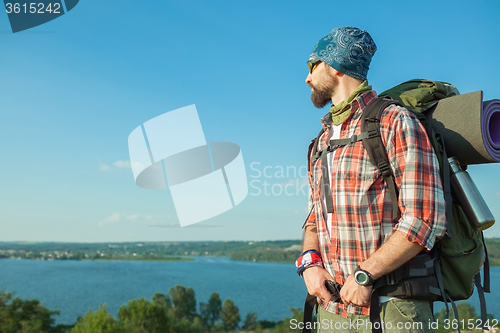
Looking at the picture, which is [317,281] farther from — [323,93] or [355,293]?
[323,93]

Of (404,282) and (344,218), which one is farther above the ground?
(344,218)

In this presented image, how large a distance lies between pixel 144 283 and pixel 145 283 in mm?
377

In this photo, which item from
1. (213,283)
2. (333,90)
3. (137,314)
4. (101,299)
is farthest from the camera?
(213,283)

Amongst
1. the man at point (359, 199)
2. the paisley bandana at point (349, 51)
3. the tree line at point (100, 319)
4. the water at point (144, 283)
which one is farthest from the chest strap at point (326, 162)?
the water at point (144, 283)

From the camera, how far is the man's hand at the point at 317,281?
189 cm

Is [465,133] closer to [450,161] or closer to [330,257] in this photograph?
[450,161]

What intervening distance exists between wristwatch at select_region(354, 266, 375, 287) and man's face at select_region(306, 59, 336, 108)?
1065 mm

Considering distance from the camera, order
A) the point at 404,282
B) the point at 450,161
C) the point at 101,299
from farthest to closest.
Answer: the point at 101,299 < the point at 450,161 < the point at 404,282

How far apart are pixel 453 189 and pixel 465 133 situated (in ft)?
0.91

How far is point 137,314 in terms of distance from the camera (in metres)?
48.2

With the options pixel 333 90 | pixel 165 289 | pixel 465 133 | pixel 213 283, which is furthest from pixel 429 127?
pixel 213 283

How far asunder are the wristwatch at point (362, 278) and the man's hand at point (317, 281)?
29cm

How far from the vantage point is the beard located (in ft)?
6.98

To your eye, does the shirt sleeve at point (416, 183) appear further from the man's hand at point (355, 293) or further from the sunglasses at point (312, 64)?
the sunglasses at point (312, 64)
